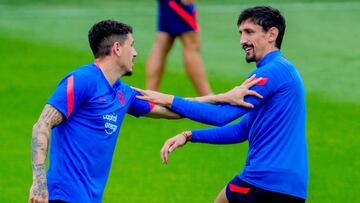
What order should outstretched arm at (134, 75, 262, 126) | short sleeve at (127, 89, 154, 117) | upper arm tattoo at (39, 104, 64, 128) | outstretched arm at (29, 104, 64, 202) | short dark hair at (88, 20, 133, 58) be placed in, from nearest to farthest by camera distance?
outstretched arm at (29, 104, 64, 202) → upper arm tattoo at (39, 104, 64, 128) → outstretched arm at (134, 75, 262, 126) → short dark hair at (88, 20, 133, 58) → short sleeve at (127, 89, 154, 117)

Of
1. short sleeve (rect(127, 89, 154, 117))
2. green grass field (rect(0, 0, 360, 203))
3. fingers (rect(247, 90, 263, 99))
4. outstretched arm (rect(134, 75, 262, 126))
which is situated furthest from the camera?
green grass field (rect(0, 0, 360, 203))

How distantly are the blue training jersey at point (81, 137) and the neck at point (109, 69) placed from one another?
7cm

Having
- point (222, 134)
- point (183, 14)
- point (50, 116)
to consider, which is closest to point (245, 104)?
point (222, 134)

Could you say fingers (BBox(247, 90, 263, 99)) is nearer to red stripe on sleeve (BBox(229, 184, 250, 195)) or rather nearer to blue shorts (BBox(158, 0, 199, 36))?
red stripe on sleeve (BBox(229, 184, 250, 195))

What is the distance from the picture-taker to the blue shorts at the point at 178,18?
1677cm

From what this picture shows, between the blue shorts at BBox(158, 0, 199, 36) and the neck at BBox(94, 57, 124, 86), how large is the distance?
788cm

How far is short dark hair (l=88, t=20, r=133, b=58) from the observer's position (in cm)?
893

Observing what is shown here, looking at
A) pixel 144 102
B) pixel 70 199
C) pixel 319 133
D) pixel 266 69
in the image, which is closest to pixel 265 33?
pixel 266 69

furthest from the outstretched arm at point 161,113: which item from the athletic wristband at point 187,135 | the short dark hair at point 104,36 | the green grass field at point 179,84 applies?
the green grass field at point 179,84

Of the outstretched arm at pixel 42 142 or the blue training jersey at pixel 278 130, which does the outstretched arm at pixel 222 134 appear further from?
the outstretched arm at pixel 42 142

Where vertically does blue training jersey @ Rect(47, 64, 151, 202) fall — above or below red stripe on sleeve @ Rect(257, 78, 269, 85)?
below

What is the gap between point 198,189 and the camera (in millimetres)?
12875

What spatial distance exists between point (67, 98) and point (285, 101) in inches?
64.6

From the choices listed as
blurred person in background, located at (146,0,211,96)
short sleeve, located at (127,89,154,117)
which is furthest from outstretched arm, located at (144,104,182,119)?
blurred person in background, located at (146,0,211,96)
